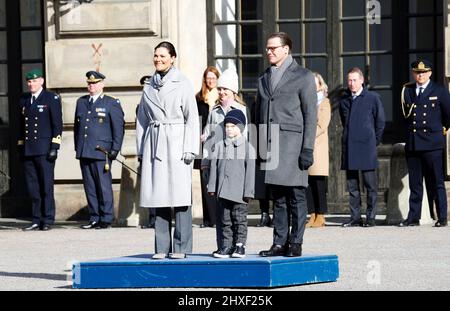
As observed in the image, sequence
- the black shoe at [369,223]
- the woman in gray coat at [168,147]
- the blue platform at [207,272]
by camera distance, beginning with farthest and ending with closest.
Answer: the black shoe at [369,223] → the woman in gray coat at [168,147] → the blue platform at [207,272]

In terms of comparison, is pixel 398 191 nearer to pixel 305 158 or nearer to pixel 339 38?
pixel 339 38

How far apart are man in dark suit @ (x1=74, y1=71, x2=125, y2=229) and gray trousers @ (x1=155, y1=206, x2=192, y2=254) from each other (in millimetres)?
5901

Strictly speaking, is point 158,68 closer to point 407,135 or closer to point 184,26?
point 407,135

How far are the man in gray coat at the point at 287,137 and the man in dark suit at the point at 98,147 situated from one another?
6418 millimetres

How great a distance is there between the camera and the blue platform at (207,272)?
1069cm

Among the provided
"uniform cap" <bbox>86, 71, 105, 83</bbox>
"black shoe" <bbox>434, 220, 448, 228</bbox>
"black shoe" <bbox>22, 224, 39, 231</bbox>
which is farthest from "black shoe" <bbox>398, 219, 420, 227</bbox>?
"black shoe" <bbox>22, 224, 39, 231</bbox>

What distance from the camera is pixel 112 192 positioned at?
59.3ft

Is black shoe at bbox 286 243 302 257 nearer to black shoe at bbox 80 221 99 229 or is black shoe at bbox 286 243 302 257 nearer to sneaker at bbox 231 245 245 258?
sneaker at bbox 231 245 245 258

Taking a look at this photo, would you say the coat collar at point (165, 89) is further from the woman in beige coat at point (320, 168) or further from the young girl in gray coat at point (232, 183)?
the woman in beige coat at point (320, 168)

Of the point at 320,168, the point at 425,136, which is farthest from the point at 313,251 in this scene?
the point at 425,136

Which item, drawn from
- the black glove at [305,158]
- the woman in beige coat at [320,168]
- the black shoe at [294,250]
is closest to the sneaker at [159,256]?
the black shoe at [294,250]

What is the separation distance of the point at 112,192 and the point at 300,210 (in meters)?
6.87

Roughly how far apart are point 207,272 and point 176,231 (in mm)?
1029
